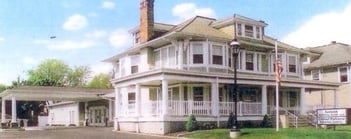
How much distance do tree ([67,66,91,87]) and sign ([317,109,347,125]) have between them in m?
81.2

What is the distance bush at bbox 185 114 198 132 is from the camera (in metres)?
29.6

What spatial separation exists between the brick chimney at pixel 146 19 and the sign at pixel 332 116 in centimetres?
1388

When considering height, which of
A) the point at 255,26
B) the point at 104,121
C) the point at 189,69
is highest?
the point at 255,26

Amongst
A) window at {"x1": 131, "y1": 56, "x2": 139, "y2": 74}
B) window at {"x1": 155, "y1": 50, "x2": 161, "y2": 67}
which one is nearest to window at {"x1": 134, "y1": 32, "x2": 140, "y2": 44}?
window at {"x1": 131, "y1": 56, "x2": 139, "y2": 74}

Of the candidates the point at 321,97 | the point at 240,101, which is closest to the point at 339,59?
the point at 321,97

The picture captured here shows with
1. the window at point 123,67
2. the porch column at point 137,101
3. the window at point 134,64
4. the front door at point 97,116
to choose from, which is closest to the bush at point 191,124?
the porch column at point 137,101

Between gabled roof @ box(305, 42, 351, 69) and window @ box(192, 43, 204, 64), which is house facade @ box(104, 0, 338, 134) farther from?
gabled roof @ box(305, 42, 351, 69)

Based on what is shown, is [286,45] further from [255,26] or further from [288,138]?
[288,138]

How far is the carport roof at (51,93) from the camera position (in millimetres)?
45953

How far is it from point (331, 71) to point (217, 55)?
1604cm

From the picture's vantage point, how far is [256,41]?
3759 cm

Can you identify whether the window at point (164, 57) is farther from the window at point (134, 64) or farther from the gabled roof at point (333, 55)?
the gabled roof at point (333, 55)

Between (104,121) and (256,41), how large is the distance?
782 inches

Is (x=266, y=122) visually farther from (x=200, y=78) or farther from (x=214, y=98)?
(x=200, y=78)
